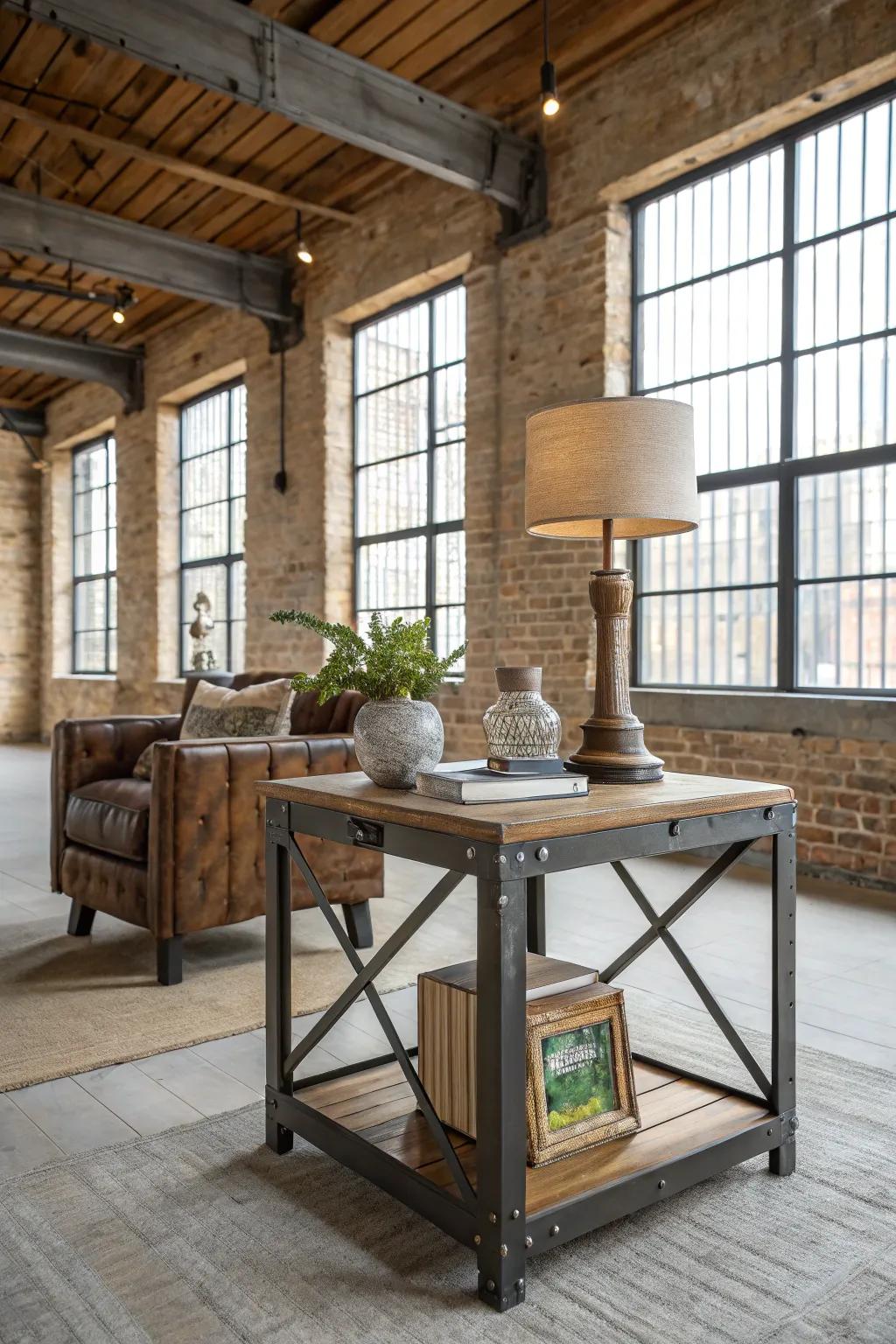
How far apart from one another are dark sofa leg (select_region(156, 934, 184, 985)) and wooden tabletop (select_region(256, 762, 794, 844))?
1215 millimetres

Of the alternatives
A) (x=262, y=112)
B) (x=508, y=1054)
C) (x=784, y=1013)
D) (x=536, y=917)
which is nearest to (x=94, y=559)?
(x=262, y=112)

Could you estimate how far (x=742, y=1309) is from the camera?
1.55 metres

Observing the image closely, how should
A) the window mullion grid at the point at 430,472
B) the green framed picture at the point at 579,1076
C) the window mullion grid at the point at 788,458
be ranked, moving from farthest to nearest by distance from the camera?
the window mullion grid at the point at 430,472
the window mullion grid at the point at 788,458
the green framed picture at the point at 579,1076

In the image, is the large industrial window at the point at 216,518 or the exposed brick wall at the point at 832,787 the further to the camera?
the large industrial window at the point at 216,518

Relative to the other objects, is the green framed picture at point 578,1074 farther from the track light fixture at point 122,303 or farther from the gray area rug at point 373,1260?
the track light fixture at point 122,303

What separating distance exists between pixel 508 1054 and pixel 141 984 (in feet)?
6.33

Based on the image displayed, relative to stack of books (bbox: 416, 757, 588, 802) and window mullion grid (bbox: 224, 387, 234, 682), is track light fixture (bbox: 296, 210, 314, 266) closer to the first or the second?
window mullion grid (bbox: 224, 387, 234, 682)

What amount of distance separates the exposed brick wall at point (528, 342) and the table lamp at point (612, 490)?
2.70m

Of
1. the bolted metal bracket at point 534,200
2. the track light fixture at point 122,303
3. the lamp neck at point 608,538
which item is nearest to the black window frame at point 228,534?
the track light fixture at point 122,303

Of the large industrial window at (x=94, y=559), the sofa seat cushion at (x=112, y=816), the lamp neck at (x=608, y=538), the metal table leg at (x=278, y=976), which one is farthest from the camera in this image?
the large industrial window at (x=94, y=559)

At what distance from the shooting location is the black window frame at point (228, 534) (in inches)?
362

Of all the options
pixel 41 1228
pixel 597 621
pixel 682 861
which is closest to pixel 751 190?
pixel 682 861

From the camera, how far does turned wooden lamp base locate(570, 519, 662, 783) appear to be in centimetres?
210

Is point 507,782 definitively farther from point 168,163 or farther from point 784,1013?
point 168,163
